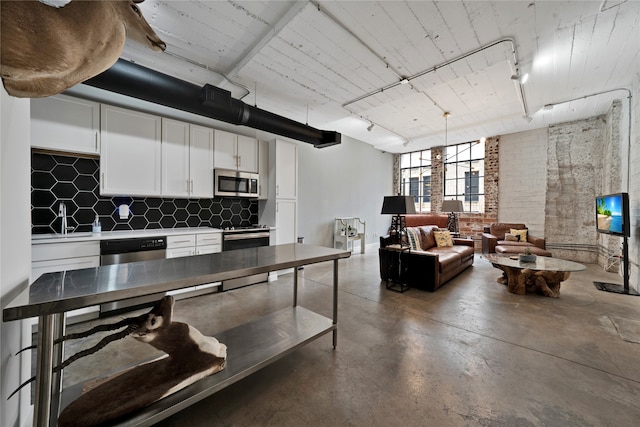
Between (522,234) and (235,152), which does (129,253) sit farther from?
(522,234)

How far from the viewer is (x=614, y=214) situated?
3.71 m

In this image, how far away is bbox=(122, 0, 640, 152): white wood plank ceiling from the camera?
7.25 feet

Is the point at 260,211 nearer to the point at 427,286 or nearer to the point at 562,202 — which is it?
the point at 427,286

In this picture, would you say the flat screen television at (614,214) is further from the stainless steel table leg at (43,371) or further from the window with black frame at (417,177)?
the stainless steel table leg at (43,371)

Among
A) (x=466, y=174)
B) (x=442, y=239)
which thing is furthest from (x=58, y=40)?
(x=466, y=174)

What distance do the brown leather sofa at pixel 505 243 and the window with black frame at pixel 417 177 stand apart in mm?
2151

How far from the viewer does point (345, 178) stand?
21.9ft

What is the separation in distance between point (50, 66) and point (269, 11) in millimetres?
2154

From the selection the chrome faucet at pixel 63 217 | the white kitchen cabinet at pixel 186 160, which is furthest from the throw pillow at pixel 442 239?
the chrome faucet at pixel 63 217

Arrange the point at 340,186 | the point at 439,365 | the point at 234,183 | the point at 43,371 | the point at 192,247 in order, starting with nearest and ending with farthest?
the point at 43,371
the point at 439,365
the point at 192,247
the point at 234,183
the point at 340,186

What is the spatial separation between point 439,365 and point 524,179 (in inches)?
249

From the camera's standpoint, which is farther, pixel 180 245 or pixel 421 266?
pixel 421 266

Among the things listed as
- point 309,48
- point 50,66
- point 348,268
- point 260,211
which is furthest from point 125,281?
point 348,268

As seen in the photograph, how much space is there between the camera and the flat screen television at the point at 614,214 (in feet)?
11.2
